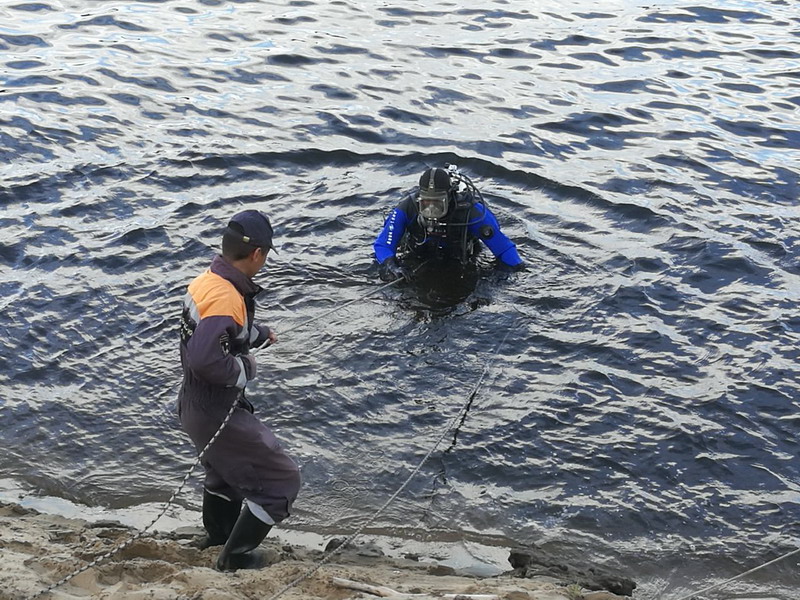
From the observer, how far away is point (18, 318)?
8.56 m

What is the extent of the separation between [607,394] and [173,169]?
6.23m

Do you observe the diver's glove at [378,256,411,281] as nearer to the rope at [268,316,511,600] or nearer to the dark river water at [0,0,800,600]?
the dark river water at [0,0,800,600]

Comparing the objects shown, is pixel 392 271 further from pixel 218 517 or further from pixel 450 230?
pixel 218 517

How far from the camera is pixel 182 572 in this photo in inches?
187

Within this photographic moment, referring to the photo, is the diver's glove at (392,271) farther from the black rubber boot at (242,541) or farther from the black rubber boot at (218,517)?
the black rubber boot at (242,541)

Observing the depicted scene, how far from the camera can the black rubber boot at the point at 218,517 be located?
536 centimetres

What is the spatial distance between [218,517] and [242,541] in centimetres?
49

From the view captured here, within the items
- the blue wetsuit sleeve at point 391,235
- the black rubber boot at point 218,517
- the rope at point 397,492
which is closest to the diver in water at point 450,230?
the blue wetsuit sleeve at point 391,235

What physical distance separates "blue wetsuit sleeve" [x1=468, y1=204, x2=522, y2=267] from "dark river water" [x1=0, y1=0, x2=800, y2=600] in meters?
0.21

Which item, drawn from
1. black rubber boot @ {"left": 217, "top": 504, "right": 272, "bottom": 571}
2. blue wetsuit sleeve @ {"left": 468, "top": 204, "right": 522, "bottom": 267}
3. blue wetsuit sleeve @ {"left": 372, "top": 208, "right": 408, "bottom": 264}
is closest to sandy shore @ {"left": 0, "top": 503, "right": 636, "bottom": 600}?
black rubber boot @ {"left": 217, "top": 504, "right": 272, "bottom": 571}

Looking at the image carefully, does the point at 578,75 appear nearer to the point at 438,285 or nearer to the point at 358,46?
the point at 358,46

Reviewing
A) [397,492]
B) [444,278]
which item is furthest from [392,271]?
[397,492]

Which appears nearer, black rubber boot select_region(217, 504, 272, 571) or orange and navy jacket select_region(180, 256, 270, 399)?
orange and navy jacket select_region(180, 256, 270, 399)

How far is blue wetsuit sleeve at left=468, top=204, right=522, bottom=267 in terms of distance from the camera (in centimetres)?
946
